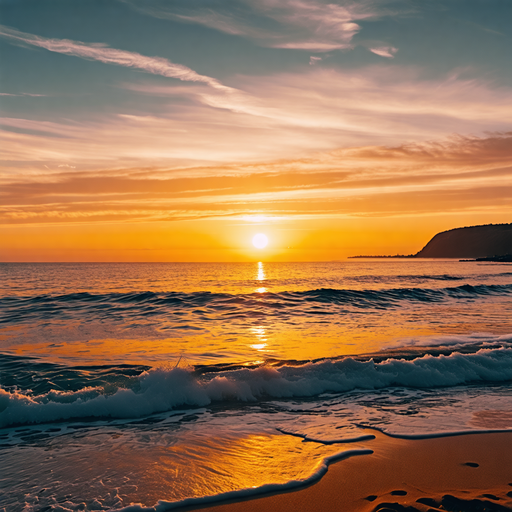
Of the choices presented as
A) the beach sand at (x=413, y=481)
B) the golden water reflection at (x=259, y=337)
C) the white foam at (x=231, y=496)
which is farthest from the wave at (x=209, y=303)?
the white foam at (x=231, y=496)

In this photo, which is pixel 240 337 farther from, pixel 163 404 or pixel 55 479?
pixel 55 479

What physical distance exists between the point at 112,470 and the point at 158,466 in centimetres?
59

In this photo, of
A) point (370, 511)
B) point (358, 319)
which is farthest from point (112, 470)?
point (358, 319)

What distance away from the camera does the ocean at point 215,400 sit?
500 centimetres

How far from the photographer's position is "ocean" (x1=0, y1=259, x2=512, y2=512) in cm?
500

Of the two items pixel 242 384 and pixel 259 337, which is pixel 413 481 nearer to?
pixel 242 384

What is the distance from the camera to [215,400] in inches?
328

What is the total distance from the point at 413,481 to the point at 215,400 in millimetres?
4515

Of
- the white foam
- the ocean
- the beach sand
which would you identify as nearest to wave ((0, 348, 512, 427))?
the ocean

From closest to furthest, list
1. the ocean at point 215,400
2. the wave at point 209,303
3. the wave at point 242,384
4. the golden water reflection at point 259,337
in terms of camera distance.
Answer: the ocean at point 215,400 → the wave at point 242,384 → the golden water reflection at point 259,337 → the wave at point 209,303

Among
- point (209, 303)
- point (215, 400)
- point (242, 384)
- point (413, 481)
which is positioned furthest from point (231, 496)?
point (209, 303)

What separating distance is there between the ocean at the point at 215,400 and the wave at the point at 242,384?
0.03m

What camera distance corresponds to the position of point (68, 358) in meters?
11.2

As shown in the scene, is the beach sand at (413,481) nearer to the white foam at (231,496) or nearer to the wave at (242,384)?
the white foam at (231,496)
